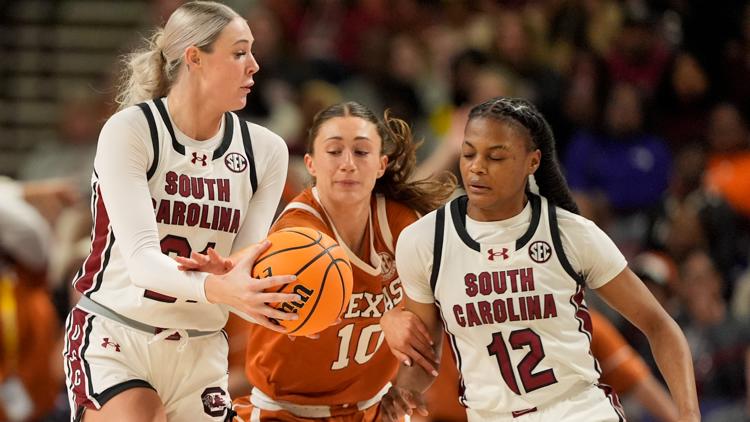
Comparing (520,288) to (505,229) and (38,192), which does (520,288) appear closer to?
(505,229)

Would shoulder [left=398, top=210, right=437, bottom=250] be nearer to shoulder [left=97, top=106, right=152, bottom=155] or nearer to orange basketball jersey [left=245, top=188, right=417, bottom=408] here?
orange basketball jersey [left=245, top=188, right=417, bottom=408]

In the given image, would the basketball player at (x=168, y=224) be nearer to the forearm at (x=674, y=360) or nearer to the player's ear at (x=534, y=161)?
the player's ear at (x=534, y=161)

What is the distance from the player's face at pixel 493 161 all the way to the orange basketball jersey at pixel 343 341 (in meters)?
0.67

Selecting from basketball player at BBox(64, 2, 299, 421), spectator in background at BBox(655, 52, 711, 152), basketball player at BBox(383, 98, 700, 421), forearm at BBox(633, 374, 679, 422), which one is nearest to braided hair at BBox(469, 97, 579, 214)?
basketball player at BBox(383, 98, 700, 421)

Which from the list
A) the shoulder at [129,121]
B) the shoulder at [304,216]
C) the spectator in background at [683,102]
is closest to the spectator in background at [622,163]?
the spectator in background at [683,102]

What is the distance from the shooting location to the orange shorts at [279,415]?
4.71 m

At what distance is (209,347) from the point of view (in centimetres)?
435

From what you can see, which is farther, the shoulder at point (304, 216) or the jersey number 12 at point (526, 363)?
the shoulder at point (304, 216)

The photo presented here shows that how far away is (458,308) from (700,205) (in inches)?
192

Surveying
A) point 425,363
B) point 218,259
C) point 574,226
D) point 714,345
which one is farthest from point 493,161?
point 714,345

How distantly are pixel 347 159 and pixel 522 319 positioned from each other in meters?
0.97

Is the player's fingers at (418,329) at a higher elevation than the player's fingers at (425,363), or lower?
higher

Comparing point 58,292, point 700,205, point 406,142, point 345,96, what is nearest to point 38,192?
point 58,292

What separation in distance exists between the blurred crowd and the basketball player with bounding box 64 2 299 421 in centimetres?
257
